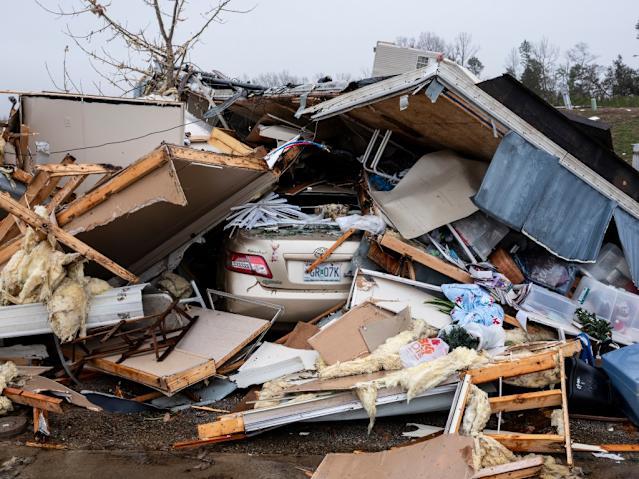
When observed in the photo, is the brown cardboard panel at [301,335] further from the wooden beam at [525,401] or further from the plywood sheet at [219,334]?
the wooden beam at [525,401]

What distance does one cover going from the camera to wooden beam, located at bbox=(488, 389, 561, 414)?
362 cm

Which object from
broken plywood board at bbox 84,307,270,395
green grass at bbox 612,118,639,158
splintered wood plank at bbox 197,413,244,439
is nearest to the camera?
splintered wood plank at bbox 197,413,244,439

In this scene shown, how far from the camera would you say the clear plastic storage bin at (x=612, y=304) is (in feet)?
15.3

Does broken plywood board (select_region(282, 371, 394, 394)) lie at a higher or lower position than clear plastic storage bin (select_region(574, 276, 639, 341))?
lower

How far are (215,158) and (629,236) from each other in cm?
339

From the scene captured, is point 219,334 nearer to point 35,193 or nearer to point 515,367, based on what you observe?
point 35,193

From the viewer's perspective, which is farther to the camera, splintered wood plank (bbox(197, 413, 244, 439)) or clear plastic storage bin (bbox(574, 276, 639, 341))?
clear plastic storage bin (bbox(574, 276, 639, 341))

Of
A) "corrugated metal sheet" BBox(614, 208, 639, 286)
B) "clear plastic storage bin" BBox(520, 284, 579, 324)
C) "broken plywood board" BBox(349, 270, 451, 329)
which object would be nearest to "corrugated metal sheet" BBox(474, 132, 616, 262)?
"corrugated metal sheet" BBox(614, 208, 639, 286)

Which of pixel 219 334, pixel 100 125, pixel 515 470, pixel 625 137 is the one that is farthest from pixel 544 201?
pixel 625 137

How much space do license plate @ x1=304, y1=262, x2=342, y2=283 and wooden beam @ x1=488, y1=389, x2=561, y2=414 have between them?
1.84 m

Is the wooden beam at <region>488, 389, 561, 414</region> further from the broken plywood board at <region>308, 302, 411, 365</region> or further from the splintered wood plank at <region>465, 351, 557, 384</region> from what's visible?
the broken plywood board at <region>308, 302, 411, 365</region>

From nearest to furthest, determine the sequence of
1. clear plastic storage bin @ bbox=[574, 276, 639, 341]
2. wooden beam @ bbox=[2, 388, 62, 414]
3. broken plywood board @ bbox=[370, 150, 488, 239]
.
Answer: wooden beam @ bbox=[2, 388, 62, 414]
clear plastic storage bin @ bbox=[574, 276, 639, 341]
broken plywood board @ bbox=[370, 150, 488, 239]

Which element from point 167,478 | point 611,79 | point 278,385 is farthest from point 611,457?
point 611,79

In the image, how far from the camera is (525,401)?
365cm
